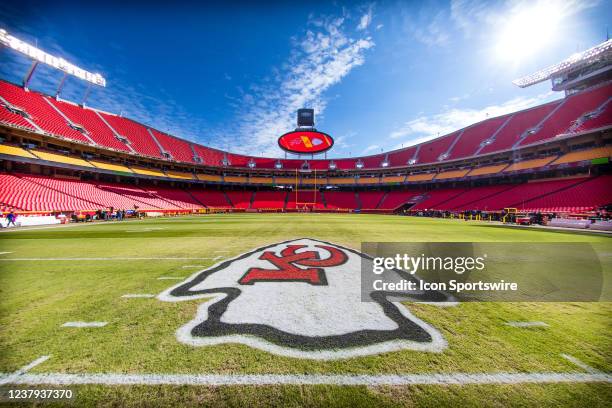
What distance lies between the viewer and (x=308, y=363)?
1.89 metres

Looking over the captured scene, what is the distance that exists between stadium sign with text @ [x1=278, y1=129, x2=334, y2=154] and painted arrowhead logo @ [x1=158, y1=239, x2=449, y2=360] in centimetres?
4962

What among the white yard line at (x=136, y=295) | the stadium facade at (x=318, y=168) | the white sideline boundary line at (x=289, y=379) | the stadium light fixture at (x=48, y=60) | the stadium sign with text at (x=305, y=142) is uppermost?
the stadium light fixture at (x=48, y=60)

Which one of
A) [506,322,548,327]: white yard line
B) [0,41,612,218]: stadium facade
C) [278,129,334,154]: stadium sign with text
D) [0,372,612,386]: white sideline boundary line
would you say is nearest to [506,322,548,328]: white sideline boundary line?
[506,322,548,327]: white yard line

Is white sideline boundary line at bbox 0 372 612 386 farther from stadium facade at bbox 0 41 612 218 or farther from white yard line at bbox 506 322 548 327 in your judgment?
stadium facade at bbox 0 41 612 218

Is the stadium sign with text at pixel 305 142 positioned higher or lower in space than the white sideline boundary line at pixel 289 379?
Result: higher

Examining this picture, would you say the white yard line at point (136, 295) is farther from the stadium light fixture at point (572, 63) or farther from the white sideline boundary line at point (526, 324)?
the stadium light fixture at point (572, 63)

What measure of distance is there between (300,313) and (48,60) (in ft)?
159

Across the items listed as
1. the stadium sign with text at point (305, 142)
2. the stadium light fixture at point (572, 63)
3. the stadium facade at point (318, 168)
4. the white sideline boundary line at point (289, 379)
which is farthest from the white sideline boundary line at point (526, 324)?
the stadium sign with text at point (305, 142)

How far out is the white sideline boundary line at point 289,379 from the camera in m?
1.67

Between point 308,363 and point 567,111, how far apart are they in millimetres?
51425

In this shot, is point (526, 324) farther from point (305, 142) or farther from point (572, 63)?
point (572, 63)

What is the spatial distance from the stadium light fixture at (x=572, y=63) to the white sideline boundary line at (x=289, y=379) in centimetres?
5035

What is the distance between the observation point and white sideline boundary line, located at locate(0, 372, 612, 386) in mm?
1665

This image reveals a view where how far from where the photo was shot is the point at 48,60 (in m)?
29.4
